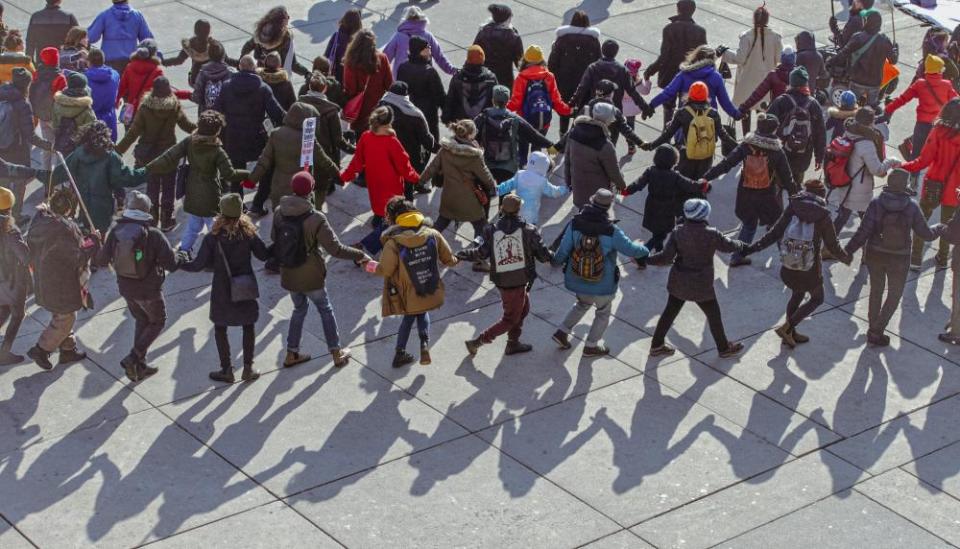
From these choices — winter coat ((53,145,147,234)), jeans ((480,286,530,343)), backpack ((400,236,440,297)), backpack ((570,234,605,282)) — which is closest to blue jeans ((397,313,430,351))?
backpack ((400,236,440,297))

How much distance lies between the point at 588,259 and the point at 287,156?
3.01m

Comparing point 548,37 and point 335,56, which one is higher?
point 335,56

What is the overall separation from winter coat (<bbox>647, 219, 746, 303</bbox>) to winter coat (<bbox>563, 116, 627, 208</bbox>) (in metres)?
1.76

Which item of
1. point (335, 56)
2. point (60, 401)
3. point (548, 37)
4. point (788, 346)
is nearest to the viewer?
point (60, 401)

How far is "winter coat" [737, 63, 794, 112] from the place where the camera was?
1617 cm

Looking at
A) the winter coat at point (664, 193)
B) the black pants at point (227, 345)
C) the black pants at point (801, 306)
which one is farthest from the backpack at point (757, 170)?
the black pants at point (227, 345)

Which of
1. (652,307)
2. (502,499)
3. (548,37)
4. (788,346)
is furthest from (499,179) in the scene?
(548,37)

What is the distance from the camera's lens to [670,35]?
56.8ft

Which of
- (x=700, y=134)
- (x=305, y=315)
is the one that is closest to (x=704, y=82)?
(x=700, y=134)

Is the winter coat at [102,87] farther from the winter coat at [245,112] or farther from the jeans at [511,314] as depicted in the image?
the jeans at [511,314]

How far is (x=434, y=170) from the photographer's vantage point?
45.3 feet

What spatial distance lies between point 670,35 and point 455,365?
6.11m

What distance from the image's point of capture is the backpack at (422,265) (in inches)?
473

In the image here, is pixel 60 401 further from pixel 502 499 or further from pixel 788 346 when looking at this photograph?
pixel 788 346
